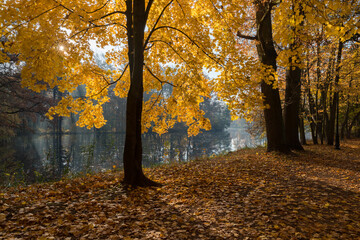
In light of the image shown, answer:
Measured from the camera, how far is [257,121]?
17.1 meters

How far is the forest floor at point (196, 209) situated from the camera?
320 centimetres

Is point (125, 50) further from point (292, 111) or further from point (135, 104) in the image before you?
point (292, 111)

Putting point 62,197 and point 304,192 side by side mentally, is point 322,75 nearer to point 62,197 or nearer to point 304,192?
point 304,192

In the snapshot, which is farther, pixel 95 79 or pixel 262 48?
pixel 262 48

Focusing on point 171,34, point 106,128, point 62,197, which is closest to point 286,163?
point 171,34

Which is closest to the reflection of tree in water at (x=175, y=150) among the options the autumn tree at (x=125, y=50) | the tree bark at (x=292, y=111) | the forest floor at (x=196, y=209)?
the autumn tree at (x=125, y=50)

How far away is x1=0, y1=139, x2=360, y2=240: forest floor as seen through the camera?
320 cm

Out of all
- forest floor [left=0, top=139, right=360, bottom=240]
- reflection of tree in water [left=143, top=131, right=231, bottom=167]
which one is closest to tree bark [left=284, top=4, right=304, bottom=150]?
forest floor [left=0, top=139, right=360, bottom=240]

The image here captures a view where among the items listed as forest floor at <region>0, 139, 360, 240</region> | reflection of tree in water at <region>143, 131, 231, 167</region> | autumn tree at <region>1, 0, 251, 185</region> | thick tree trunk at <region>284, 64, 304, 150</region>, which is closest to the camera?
forest floor at <region>0, 139, 360, 240</region>

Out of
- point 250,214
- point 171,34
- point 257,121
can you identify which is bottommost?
point 250,214

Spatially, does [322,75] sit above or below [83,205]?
above

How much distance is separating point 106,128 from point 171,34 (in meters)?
43.2

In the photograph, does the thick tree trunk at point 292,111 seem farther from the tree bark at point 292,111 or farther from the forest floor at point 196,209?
→ the forest floor at point 196,209

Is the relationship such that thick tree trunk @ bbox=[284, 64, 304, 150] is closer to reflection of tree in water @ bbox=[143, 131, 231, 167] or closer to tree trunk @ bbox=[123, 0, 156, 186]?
reflection of tree in water @ bbox=[143, 131, 231, 167]
